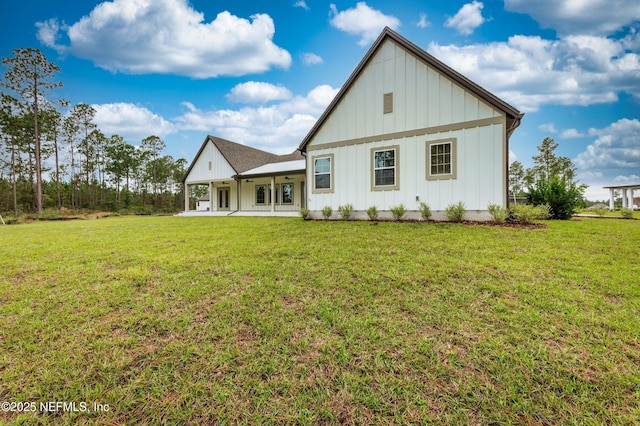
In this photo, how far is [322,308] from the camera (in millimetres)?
3438

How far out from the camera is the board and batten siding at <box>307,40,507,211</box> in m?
9.23

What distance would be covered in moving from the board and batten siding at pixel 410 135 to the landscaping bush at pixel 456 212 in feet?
1.04

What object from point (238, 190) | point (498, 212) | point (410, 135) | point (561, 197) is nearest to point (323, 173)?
point (410, 135)

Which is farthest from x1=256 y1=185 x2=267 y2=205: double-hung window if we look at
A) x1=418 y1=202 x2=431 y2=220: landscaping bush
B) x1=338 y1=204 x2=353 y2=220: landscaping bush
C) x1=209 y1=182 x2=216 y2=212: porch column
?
x1=418 y1=202 x2=431 y2=220: landscaping bush

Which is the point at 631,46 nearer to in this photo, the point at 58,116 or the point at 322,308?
the point at 322,308

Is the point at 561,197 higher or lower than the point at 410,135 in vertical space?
lower

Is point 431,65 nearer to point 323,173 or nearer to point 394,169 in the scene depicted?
point 394,169

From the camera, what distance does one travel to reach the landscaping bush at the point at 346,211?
11.6m

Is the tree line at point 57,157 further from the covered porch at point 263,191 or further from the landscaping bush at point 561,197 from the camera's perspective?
the landscaping bush at point 561,197

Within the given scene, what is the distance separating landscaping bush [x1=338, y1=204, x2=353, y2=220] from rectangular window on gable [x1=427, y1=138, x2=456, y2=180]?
346 cm

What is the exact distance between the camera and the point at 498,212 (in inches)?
340

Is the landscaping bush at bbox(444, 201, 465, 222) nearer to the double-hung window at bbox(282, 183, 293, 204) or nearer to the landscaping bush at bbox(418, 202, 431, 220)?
the landscaping bush at bbox(418, 202, 431, 220)

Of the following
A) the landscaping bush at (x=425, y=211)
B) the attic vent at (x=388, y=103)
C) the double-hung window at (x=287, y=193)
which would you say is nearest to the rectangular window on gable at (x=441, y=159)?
the landscaping bush at (x=425, y=211)

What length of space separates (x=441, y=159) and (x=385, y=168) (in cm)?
218
